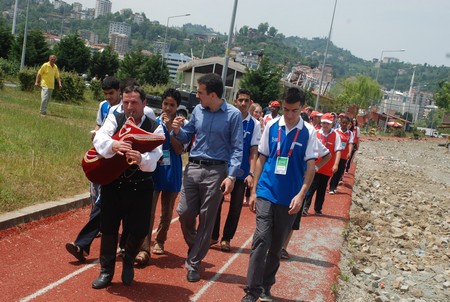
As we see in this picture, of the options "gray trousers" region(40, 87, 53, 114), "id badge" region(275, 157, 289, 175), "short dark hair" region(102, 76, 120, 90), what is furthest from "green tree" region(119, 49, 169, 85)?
"id badge" region(275, 157, 289, 175)

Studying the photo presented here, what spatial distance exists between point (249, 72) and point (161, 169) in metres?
38.2

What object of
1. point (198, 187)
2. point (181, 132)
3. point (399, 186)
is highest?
point (181, 132)

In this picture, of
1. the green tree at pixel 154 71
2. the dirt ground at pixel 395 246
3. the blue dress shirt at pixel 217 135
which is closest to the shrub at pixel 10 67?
the green tree at pixel 154 71

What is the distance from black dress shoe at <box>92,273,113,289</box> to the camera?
5.62 m

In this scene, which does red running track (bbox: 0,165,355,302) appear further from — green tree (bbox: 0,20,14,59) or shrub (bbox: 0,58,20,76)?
green tree (bbox: 0,20,14,59)

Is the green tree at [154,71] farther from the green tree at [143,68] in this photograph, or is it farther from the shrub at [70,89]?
the shrub at [70,89]

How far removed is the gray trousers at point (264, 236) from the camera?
18.6 feet

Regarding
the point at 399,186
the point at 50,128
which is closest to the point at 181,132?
the point at 50,128

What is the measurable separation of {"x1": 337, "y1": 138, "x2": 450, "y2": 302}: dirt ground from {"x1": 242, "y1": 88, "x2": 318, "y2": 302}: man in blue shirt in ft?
6.38

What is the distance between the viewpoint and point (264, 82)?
43.8 metres

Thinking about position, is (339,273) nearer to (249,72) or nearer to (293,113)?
(293,113)

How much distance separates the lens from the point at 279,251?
594cm

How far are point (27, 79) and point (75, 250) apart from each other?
20.3m

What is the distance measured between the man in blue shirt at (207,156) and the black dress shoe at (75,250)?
116cm
